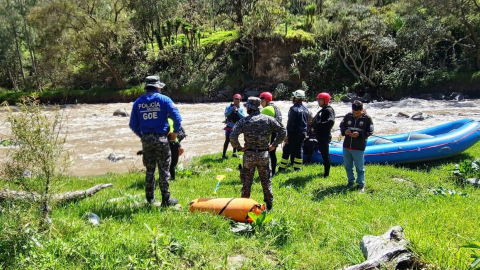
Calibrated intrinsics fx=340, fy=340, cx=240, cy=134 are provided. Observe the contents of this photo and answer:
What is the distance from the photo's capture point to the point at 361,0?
31.9m

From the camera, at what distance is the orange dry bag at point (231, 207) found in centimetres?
457

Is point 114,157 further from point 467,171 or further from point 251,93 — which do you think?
point 251,93

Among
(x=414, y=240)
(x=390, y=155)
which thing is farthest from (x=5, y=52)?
(x=414, y=240)

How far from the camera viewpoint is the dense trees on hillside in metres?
23.8

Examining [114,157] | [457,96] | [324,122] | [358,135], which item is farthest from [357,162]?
[457,96]

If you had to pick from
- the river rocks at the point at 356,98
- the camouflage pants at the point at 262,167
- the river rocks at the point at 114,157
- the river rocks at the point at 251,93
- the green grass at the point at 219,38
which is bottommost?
the river rocks at the point at 114,157

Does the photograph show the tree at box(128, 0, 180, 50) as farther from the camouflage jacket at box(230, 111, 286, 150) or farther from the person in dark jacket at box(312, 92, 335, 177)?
the camouflage jacket at box(230, 111, 286, 150)

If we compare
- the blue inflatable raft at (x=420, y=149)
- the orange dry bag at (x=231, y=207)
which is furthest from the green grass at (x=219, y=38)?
the orange dry bag at (x=231, y=207)

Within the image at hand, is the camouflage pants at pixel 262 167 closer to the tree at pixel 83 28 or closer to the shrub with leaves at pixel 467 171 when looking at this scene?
the shrub with leaves at pixel 467 171

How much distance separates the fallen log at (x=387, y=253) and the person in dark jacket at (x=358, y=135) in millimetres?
3112

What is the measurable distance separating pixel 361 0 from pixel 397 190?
3025 cm

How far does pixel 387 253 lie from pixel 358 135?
3.61 metres

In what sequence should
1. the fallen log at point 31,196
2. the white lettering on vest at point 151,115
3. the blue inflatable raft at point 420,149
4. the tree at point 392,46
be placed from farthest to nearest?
the tree at point 392,46 → the blue inflatable raft at point 420,149 → the white lettering on vest at point 151,115 → the fallen log at point 31,196

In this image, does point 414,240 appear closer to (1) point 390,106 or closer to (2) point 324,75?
(1) point 390,106
